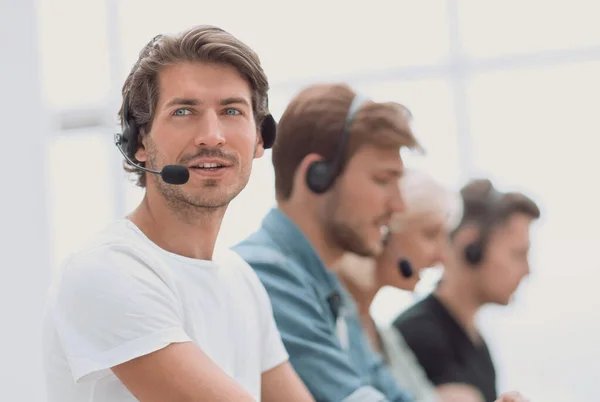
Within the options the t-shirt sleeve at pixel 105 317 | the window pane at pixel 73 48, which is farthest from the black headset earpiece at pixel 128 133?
the window pane at pixel 73 48

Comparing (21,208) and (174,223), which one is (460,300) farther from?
(21,208)

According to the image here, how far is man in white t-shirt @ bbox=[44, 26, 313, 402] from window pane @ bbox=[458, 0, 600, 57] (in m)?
2.93

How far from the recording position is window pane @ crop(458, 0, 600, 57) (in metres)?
4.12

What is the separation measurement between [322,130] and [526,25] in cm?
248

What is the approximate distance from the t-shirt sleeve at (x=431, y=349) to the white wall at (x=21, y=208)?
72.5 inches

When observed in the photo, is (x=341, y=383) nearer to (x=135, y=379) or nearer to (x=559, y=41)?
(x=135, y=379)

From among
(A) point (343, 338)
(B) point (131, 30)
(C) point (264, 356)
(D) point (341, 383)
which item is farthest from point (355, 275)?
(B) point (131, 30)

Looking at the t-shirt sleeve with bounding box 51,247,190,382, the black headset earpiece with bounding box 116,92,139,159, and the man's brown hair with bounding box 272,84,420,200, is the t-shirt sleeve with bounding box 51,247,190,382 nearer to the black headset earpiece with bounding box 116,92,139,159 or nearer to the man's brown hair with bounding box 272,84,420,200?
the black headset earpiece with bounding box 116,92,139,159

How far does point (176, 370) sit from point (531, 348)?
3268 millimetres

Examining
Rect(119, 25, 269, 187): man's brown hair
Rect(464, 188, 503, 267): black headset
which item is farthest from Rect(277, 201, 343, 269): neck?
Rect(464, 188, 503, 267): black headset

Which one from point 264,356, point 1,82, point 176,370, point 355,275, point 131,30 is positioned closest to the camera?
point 176,370

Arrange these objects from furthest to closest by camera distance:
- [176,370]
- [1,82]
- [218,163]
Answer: [1,82] → [218,163] → [176,370]

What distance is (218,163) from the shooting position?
1.28 metres

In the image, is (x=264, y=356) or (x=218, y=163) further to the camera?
(x=264, y=356)
